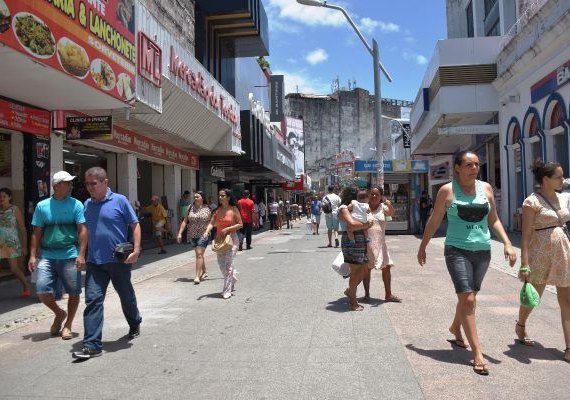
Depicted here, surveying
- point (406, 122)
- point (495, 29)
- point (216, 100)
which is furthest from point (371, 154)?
point (216, 100)

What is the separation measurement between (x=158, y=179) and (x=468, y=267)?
15537 millimetres

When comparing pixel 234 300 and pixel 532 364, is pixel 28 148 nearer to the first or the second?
pixel 234 300

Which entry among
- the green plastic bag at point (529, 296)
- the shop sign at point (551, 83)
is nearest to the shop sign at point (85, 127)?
the green plastic bag at point (529, 296)

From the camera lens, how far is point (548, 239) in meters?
4.75

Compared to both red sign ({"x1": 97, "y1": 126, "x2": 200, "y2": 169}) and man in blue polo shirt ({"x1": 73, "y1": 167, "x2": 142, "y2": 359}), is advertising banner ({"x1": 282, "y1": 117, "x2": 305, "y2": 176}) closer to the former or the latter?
red sign ({"x1": 97, "y1": 126, "x2": 200, "y2": 169})

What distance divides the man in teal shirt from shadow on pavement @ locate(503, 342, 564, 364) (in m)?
4.29

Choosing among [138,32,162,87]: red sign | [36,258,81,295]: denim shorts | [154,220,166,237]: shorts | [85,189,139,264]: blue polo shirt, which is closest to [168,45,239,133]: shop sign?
[138,32,162,87]: red sign

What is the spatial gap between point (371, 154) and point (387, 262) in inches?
1672

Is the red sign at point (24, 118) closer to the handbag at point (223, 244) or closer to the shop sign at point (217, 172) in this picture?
→ the handbag at point (223, 244)

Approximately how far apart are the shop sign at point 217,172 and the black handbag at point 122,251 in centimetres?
1843

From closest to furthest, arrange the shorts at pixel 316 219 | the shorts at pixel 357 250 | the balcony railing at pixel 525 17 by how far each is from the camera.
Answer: the shorts at pixel 357 250 → the balcony railing at pixel 525 17 → the shorts at pixel 316 219

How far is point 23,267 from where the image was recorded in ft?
32.7

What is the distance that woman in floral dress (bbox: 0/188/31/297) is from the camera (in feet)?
25.2

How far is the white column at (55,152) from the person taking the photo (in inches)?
424
